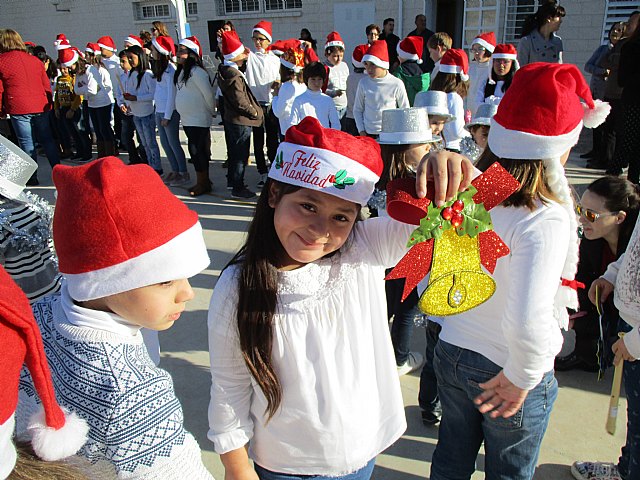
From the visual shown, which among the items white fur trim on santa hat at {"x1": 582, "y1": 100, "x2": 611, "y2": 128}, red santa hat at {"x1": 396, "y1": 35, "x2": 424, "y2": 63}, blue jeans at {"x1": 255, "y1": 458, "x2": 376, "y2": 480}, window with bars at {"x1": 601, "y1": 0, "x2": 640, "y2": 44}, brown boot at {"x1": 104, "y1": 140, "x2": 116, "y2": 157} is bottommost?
brown boot at {"x1": 104, "y1": 140, "x2": 116, "y2": 157}

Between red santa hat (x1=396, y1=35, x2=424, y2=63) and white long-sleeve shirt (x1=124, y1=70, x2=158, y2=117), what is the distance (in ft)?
11.2

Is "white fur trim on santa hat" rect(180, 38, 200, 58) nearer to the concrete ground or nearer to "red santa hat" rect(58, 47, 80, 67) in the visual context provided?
"red santa hat" rect(58, 47, 80, 67)

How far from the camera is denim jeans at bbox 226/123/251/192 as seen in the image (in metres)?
5.93

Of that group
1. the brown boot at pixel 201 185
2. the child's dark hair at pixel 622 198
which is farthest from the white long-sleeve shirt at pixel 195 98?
the child's dark hair at pixel 622 198

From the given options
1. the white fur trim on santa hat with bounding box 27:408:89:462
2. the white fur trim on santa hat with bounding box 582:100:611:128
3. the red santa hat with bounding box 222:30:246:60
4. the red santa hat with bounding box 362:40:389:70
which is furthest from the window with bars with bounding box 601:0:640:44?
the white fur trim on santa hat with bounding box 27:408:89:462

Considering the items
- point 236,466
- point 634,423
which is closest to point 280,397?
point 236,466

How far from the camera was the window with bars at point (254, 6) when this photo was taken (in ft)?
47.1

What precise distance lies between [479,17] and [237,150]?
8.89m

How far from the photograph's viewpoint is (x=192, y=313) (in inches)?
146

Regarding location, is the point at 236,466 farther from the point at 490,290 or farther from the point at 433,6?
the point at 433,6

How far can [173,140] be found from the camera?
21.6ft

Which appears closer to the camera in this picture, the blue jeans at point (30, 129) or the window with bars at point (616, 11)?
the blue jeans at point (30, 129)

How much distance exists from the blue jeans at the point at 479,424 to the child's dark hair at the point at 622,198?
1312 millimetres

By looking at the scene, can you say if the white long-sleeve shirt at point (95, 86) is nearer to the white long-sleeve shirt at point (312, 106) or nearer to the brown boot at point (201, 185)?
the brown boot at point (201, 185)
